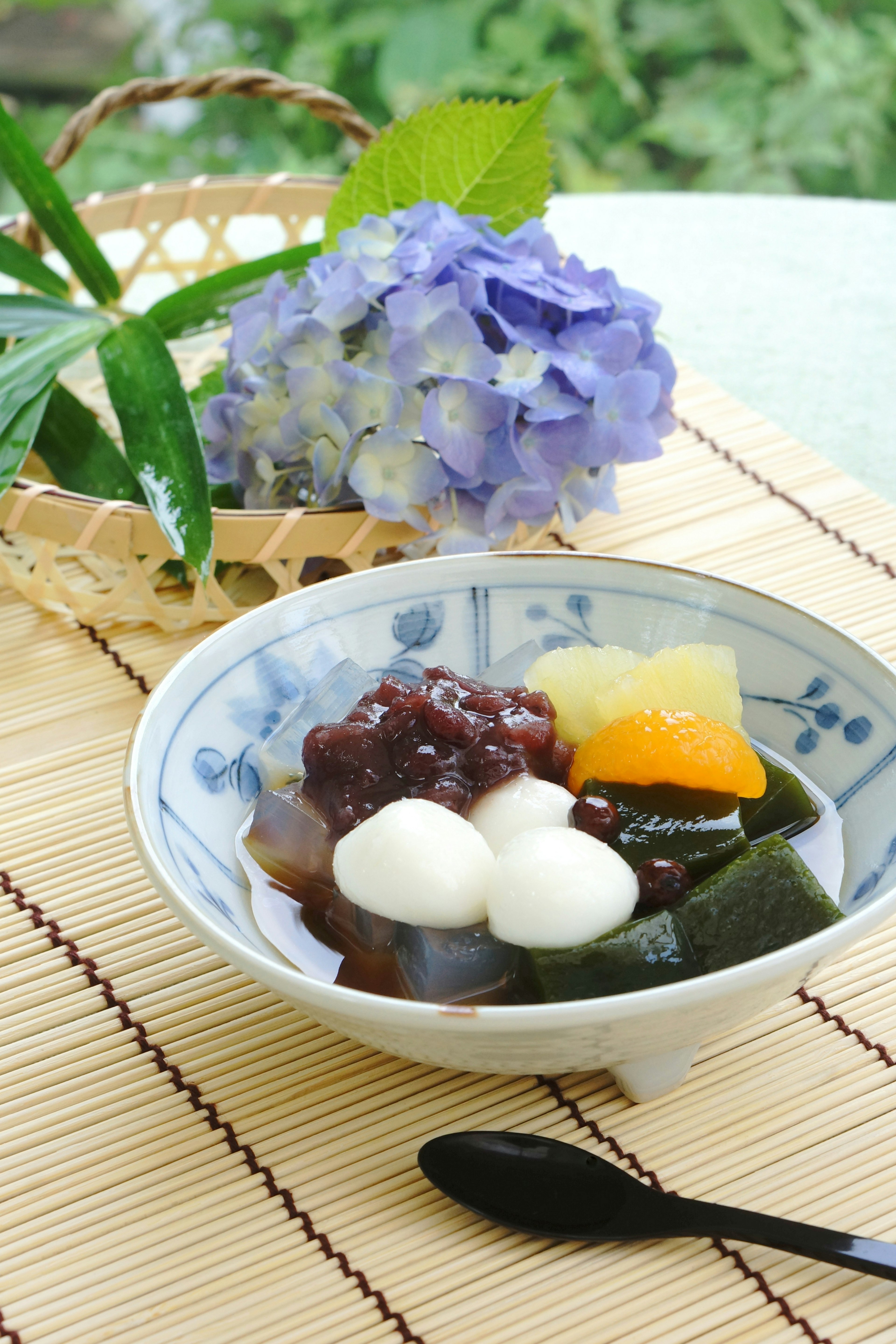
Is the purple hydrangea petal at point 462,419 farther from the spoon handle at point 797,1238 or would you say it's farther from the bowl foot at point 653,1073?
the spoon handle at point 797,1238

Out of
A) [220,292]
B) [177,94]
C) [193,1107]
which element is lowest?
[193,1107]

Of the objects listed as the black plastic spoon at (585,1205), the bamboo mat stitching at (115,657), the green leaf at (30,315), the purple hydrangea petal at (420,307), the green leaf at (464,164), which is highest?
the green leaf at (464,164)

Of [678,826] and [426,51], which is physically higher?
[426,51]

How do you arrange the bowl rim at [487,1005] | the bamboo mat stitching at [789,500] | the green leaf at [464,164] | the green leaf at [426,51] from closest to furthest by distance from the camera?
the bowl rim at [487,1005], the bamboo mat stitching at [789,500], the green leaf at [464,164], the green leaf at [426,51]

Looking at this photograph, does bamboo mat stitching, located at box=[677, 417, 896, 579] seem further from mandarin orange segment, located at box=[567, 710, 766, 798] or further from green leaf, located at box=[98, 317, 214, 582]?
mandarin orange segment, located at box=[567, 710, 766, 798]

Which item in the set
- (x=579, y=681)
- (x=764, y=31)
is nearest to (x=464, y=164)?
(x=579, y=681)

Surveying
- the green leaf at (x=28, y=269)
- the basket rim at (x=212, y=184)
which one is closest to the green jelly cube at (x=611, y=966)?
the green leaf at (x=28, y=269)

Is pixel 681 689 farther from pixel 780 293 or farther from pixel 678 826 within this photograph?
pixel 780 293

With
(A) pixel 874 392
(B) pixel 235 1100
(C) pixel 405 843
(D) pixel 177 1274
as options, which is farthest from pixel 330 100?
(D) pixel 177 1274
